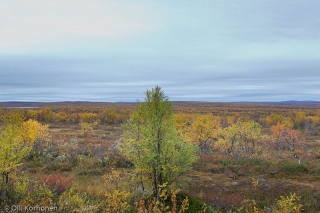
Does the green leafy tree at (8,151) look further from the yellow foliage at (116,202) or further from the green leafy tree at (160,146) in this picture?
the green leafy tree at (160,146)

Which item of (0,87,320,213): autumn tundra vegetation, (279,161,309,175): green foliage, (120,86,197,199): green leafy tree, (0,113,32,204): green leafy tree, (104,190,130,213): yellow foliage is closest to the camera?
(104,190,130,213): yellow foliage

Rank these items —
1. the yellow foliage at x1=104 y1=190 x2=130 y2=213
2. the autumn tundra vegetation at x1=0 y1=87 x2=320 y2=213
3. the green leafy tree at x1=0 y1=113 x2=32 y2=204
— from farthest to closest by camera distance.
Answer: the autumn tundra vegetation at x1=0 y1=87 x2=320 y2=213, the green leafy tree at x1=0 y1=113 x2=32 y2=204, the yellow foliage at x1=104 y1=190 x2=130 y2=213

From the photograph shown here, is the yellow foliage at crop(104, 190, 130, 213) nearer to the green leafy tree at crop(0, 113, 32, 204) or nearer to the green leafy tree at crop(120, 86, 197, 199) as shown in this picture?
the green leafy tree at crop(120, 86, 197, 199)

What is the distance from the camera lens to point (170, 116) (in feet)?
36.3

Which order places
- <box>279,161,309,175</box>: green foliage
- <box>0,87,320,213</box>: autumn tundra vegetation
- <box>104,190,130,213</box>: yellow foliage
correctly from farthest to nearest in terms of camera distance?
<box>279,161,309,175</box>: green foliage < <box>0,87,320,213</box>: autumn tundra vegetation < <box>104,190,130,213</box>: yellow foliage

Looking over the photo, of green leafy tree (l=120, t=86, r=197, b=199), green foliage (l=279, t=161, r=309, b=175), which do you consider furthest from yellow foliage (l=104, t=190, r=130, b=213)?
green foliage (l=279, t=161, r=309, b=175)

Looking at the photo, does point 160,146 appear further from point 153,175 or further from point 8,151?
point 8,151

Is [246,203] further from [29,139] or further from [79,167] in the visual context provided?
[29,139]

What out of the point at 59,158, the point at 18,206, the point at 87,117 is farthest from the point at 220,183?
the point at 87,117

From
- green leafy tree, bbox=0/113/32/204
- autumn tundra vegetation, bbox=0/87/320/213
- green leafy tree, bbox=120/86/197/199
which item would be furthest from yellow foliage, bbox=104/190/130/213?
green leafy tree, bbox=0/113/32/204

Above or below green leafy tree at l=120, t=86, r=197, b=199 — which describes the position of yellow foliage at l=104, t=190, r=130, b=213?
below

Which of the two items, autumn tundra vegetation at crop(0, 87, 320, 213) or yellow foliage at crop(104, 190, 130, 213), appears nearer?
yellow foliage at crop(104, 190, 130, 213)

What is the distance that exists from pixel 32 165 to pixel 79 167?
415 cm

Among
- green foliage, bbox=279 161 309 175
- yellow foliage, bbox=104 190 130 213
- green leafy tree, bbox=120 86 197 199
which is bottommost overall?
green foliage, bbox=279 161 309 175
